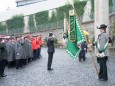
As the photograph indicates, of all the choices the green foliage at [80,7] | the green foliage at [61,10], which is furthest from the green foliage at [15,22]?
the green foliage at [80,7]

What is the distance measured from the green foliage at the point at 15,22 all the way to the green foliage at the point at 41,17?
3134mm

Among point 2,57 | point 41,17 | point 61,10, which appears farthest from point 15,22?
point 2,57

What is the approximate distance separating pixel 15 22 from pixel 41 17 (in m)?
5.93

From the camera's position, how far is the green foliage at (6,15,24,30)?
69125 mm

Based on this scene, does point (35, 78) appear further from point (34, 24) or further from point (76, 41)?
point (34, 24)

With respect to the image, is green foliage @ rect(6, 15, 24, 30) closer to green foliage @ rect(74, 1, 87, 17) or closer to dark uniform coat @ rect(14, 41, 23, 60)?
green foliage @ rect(74, 1, 87, 17)

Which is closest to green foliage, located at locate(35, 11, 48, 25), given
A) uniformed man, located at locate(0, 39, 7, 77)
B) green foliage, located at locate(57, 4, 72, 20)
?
green foliage, located at locate(57, 4, 72, 20)

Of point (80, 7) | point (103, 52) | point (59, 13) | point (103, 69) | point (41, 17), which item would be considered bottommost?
point (103, 69)

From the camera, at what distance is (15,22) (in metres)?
69.9

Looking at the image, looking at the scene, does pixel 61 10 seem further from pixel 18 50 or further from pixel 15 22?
pixel 18 50

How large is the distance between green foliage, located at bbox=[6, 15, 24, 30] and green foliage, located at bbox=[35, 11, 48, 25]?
313 cm

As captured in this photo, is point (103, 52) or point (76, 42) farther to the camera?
point (76, 42)

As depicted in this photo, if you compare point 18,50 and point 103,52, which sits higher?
point 103,52

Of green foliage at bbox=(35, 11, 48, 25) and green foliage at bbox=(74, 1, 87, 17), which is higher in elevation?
green foliage at bbox=(74, 1, 87, 17)
